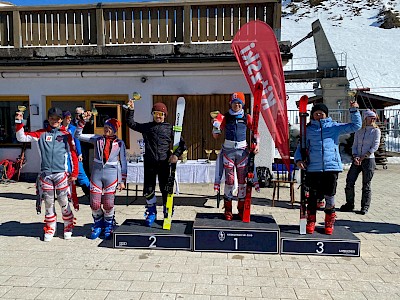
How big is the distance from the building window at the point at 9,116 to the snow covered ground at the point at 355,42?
2556 cm

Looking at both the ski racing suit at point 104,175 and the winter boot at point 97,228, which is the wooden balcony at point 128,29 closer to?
the ski racing suit at point 104,175

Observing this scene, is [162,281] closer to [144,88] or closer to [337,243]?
[337,243]

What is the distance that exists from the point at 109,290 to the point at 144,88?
6.06m

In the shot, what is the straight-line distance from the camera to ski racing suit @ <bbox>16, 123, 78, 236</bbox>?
4.58m

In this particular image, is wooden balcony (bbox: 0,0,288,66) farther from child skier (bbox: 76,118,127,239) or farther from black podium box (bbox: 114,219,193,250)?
black podium box (bbox: 114,219,193,250)

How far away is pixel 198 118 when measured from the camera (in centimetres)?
872

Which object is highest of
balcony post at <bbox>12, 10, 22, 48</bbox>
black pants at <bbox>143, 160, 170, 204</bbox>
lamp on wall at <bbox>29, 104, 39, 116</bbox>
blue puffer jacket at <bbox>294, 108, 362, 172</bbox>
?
balcony post at <bbox>12, 10, 22, 48</bbox>

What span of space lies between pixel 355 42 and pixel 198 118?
174ft

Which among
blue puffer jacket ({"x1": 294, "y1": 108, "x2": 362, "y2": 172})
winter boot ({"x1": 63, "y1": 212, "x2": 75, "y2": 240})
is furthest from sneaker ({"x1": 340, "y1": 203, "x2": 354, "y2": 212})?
winter boot ({"x1": 63, "y1": 212, "x2": 75, "y2": 240})

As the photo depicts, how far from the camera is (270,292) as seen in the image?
132 inches

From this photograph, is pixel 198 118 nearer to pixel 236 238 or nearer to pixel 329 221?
pixel 236 238

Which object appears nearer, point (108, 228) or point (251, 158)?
point (251, 158)

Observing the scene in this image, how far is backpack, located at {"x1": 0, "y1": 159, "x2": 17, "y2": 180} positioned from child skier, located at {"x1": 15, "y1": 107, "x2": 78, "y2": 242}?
15.8ft

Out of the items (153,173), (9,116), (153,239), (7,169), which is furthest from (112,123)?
(9,116)
